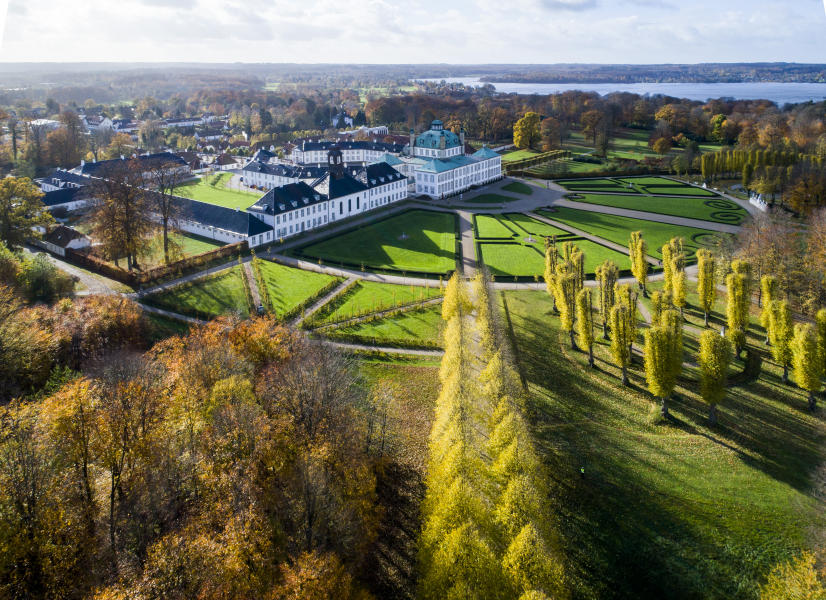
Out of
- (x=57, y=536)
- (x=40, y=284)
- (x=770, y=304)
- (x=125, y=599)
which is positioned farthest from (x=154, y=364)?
(x=770, y=304)

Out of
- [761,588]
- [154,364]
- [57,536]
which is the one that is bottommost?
[761,588]

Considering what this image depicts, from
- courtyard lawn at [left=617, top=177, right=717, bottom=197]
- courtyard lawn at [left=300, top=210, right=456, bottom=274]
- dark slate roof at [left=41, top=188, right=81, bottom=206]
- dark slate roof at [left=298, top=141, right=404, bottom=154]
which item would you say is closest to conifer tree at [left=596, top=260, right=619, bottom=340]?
courtyard lawn at [left=300, top=210, right=456, bottom=274]

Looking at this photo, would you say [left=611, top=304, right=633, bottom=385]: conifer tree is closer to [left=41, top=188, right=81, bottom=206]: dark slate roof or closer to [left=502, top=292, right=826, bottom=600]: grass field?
[left=502, top=292, right=826, bottom=600]: grass field

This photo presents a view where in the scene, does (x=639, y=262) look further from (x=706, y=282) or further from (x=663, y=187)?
(x=663, y=187)

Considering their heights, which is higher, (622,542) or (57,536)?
(57,536)

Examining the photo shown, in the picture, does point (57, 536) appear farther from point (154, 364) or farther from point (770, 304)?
point (770, 304)

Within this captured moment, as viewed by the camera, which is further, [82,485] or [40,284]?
[40,284]
